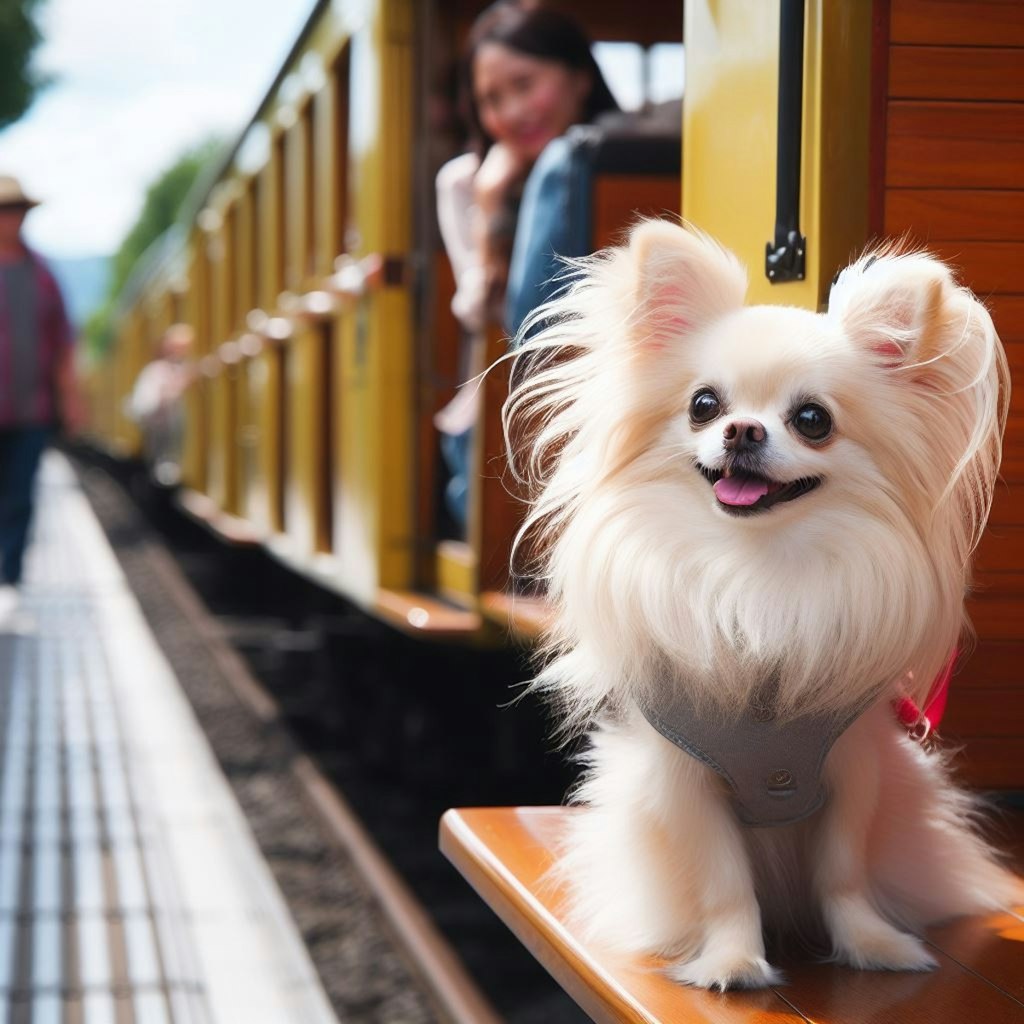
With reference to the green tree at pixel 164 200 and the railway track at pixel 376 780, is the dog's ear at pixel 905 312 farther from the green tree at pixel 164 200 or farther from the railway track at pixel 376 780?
the green tree at pixel 164 200

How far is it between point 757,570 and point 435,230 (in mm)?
3454

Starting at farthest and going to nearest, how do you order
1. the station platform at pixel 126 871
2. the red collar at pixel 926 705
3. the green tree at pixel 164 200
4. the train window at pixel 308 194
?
the green tree at pixel 164 200 < the train window at pixel 308 194 < the station platform at pixel 126 871 < the red collar at pixel 926 705

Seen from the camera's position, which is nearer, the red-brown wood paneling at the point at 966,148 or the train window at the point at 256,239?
the red-brown wood paneling at the point at 966,148

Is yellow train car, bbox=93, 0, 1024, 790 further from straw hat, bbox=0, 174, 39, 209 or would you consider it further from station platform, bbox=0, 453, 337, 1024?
straw hat, bbox=0, 174, 39, 209

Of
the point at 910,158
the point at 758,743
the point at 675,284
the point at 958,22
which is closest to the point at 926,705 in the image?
the point at 758,743

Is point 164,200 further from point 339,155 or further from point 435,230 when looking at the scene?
point 435,230

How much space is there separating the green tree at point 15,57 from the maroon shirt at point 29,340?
21.5 meters

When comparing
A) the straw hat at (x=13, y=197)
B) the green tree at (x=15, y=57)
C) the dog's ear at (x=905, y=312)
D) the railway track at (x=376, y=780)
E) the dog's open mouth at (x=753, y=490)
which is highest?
the green tree at (x=15, y=57)

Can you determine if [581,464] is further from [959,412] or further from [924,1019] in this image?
[924,1019]

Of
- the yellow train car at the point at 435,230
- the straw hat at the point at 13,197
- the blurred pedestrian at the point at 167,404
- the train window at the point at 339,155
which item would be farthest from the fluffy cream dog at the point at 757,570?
the blurred pedestrian at the point at 167,404

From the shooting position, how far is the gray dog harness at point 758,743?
156cm

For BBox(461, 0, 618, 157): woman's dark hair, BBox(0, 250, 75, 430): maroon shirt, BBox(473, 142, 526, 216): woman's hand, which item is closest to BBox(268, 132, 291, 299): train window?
BBox(0, 250, 75, 430): maroon shirt

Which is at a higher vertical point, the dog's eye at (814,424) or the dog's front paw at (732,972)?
the dog's eye at (814,424)

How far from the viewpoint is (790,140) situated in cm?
203
